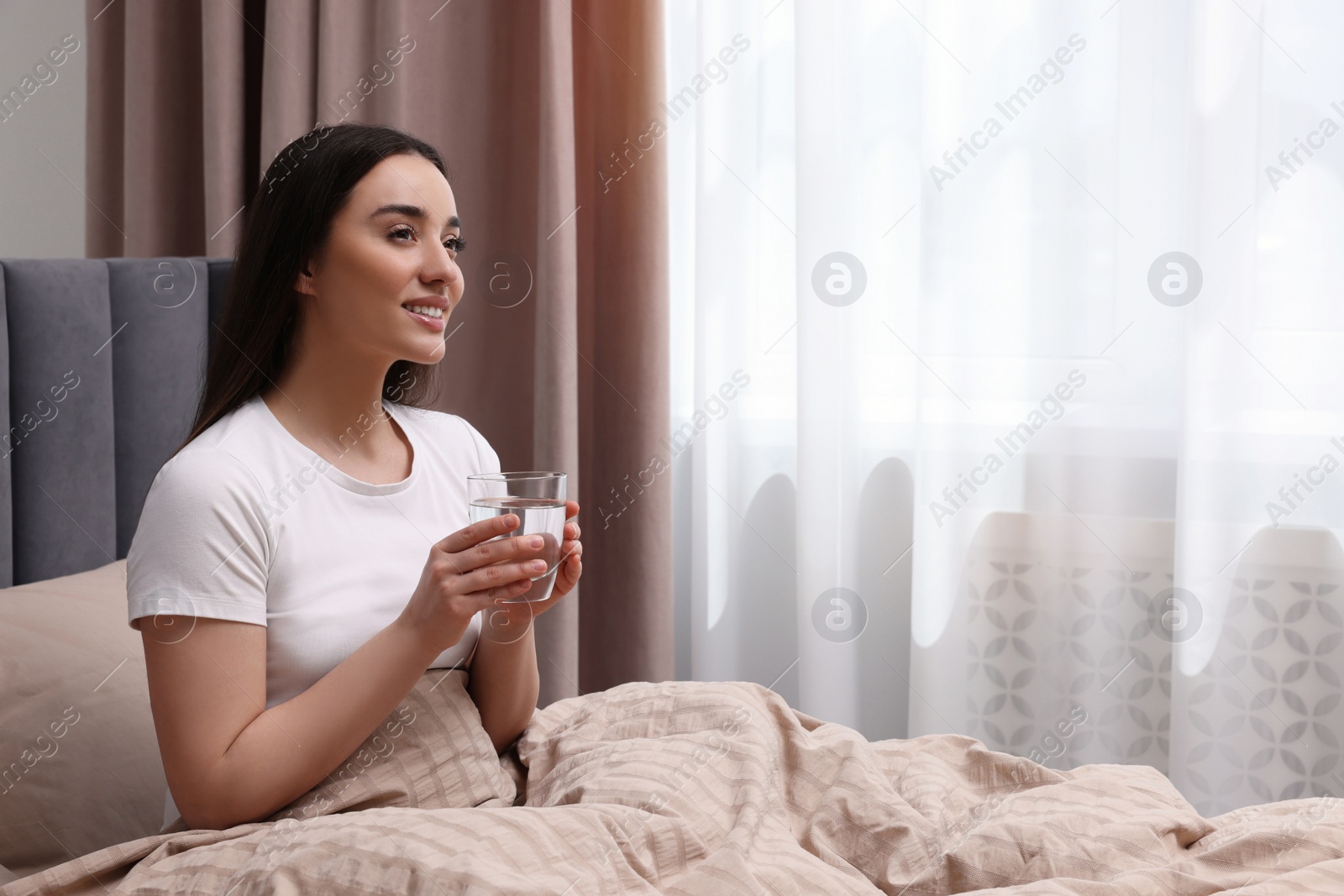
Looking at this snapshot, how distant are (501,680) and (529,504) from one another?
1.09 ft

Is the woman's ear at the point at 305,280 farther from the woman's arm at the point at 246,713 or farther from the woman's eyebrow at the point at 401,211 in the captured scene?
the woman's arm at the point at 246,713

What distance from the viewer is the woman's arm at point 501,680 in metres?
1.21

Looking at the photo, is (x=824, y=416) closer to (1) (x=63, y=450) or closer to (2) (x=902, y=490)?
(2) (x=902, y=490)

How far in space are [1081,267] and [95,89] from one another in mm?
2038

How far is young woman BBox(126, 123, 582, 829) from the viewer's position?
97 centimetres

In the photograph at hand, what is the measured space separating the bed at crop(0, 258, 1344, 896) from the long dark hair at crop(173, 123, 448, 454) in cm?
37

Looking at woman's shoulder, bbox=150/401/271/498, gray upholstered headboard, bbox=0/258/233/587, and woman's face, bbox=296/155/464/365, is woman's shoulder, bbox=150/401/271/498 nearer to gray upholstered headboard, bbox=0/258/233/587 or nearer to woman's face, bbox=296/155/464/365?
woman's face, bbox=296/155/464/365

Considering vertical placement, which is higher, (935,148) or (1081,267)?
(935,148)

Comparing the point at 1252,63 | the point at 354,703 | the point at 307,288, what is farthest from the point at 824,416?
the point at 354,703

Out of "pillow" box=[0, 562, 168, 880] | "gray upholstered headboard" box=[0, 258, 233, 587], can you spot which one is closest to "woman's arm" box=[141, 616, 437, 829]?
"pillow" box=[0, 562, 168, 880]

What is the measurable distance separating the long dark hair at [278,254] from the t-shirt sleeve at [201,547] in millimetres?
147

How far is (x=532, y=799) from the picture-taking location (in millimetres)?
1116

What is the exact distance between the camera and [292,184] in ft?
3.90

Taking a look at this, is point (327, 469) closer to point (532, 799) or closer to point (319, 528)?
point (319, 528)
